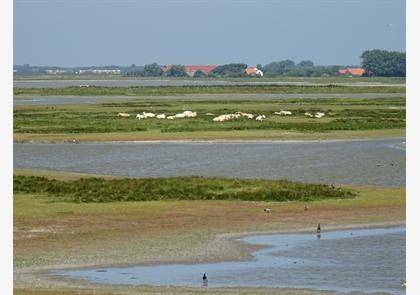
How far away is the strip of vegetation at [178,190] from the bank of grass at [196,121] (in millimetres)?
22534

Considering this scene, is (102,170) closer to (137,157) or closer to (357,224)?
(137,157)

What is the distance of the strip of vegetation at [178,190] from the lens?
2778 centimetres

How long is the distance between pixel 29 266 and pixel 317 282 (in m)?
5.77

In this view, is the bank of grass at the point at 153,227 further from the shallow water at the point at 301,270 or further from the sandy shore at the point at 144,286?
the shallow water at the point at 301,270

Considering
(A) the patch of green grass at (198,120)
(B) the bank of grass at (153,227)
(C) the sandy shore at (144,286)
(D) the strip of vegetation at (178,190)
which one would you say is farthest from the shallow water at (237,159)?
(C) the sandy shore at (144,286)

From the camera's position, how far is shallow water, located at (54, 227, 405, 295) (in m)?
16.0

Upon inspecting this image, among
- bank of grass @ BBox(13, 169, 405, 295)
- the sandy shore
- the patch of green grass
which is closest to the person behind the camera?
the sandy shore

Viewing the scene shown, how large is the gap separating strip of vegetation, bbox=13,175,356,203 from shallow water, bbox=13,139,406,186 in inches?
175

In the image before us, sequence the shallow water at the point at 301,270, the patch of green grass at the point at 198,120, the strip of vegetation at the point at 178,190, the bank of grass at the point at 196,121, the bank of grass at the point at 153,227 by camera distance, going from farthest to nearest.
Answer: the patch of green grass at the point at 198,120 → the bank of grass at the point at 196,121 → the strip of vegetation at the point at 178,190 → the bank of grass at the point at 153,227 → the shallow water at the point at 301,270

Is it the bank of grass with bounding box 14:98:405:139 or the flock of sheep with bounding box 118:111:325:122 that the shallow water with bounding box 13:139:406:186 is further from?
the flock of sheep with bounding box 118:111:325:122

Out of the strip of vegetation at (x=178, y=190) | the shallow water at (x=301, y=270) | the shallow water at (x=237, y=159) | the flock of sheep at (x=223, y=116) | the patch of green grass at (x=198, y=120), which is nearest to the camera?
the shallow water at (x=301, y=270)

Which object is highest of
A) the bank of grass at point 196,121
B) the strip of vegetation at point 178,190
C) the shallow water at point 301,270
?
the bank of grass at point 196,121

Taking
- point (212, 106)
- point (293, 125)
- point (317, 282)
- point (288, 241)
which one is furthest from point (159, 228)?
point (212, 106)

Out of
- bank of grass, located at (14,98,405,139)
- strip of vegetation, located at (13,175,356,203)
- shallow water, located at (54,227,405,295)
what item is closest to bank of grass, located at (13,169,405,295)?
strip of vegetation, located at (13,175,356,203)
